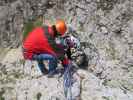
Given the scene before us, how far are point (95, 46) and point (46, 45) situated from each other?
1640 millimetres

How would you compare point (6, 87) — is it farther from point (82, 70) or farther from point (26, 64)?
point (82, 70)

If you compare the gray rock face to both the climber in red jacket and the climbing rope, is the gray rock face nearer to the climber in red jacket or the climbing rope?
the climbing rope

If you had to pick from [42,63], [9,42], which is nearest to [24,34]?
[9,42]

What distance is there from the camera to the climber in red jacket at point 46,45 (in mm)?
9547

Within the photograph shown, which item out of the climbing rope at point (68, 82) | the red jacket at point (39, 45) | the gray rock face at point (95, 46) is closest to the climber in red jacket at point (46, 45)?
the red jacket at point (39, 45)

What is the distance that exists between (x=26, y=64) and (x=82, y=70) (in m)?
1.59

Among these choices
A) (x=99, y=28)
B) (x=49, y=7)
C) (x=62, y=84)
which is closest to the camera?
(x=62, y=84)

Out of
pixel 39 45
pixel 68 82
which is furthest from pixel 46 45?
pixel 68 82

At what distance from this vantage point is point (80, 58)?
34.6ft

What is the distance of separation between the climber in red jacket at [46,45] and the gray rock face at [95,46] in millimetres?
653

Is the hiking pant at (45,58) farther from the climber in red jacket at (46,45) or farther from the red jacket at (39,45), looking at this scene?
the red jacket at (39,45)

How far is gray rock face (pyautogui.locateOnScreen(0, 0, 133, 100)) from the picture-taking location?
9906 millimetres

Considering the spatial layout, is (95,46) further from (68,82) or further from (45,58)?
(45,58)

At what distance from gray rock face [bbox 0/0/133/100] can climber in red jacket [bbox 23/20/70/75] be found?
653 millimetres
